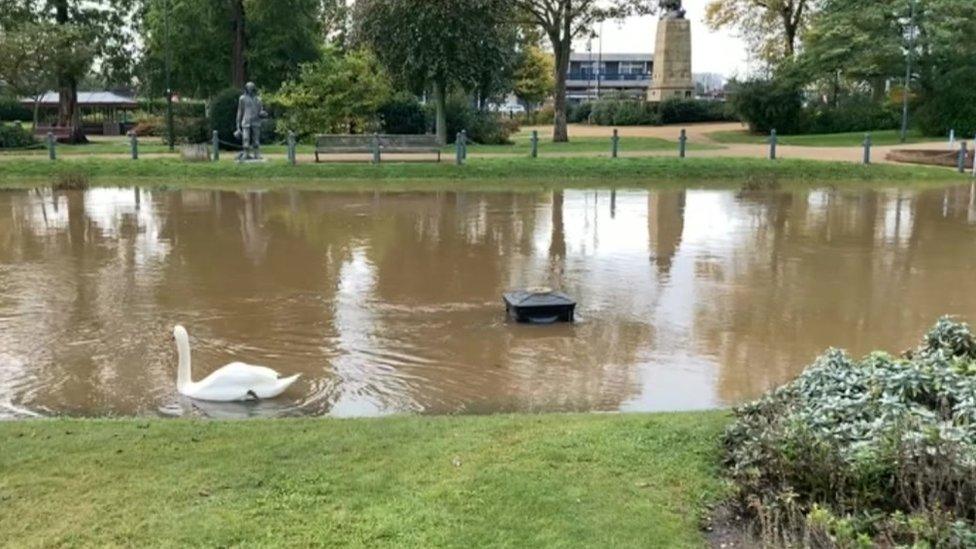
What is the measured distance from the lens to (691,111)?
47844 mm

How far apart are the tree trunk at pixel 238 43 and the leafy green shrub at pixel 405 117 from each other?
22.4ft

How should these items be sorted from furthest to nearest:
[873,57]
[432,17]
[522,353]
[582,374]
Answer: [873,57] < [432,17] < [522,353] < [582,374]

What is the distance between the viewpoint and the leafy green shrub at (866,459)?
377 cm

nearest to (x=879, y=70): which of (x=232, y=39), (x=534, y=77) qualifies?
(x=232, y=39)

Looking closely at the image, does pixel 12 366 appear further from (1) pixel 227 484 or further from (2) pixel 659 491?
(2) pixel 659 491

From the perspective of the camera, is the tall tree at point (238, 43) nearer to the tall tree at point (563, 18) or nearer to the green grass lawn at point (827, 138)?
the tall tree at point (563, 18)

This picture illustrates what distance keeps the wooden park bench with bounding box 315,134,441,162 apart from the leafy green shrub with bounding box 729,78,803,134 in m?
18.9

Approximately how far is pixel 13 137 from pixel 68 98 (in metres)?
10.8

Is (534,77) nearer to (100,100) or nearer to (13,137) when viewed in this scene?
(100,100)

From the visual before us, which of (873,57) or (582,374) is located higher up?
(873,57)

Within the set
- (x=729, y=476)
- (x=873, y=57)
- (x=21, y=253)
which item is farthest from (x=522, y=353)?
(x=873, y=57)

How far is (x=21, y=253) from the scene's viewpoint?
42.2 feet

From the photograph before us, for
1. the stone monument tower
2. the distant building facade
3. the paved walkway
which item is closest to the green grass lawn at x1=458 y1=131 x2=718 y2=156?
the paved walkway

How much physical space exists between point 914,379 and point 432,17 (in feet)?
81.9
